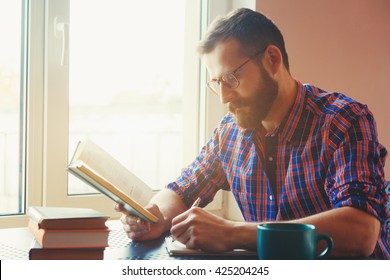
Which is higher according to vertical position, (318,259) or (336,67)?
(336,67)

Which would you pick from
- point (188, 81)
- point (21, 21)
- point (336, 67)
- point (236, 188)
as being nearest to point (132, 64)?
point (188, 81)

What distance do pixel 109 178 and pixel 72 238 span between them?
170 millimetres

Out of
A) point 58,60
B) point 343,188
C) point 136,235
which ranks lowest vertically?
point 136,235

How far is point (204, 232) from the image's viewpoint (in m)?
1.08

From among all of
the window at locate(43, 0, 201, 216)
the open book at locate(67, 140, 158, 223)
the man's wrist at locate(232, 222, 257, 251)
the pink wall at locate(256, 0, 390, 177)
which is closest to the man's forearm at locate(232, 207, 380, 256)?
the man's wrist at locate(232, 222, 257, 251)

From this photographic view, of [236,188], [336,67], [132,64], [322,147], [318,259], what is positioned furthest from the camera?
[336,67]

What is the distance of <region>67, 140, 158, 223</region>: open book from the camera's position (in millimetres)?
1012

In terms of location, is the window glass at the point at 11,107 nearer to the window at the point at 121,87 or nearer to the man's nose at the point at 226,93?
the window at the point at 121,87

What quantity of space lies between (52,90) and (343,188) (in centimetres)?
118

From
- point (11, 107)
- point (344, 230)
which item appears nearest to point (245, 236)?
point (344, 230)

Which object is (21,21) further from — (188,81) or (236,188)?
(236,188)

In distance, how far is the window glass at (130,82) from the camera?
6.67ft

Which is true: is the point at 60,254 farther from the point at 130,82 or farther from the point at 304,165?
the point at 130,82

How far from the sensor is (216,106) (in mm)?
2324
